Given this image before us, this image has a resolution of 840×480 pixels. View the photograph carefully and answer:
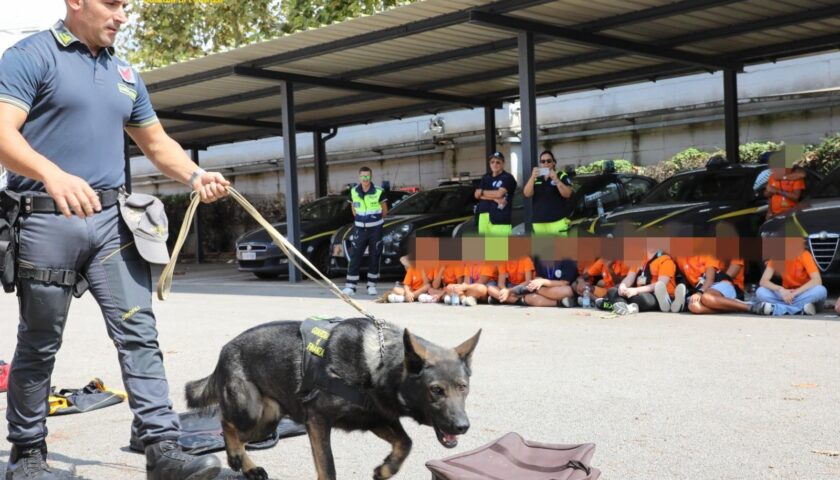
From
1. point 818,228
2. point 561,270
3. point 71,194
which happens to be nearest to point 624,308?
point 561,270

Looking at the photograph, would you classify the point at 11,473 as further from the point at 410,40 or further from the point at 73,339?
the point at 410,40

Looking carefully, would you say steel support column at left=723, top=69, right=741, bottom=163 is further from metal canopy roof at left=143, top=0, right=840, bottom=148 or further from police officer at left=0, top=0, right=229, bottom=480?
police officer at left=0, top=0, right=229, bottom=480

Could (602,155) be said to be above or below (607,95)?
below

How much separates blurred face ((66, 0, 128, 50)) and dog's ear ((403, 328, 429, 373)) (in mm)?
1848

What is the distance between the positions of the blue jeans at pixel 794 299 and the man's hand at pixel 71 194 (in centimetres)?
828

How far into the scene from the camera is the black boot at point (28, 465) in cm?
433

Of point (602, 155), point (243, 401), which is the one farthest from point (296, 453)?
point (602, 155)

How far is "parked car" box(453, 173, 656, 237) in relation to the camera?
48.9 feet

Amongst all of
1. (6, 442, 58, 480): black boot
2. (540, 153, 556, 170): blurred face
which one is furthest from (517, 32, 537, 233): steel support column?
(6, 442, 58, 480): black boot

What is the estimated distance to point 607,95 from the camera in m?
23.4

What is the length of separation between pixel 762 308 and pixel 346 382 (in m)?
7.52

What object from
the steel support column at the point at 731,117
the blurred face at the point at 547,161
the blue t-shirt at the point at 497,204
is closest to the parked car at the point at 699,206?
the blurred face at the point at 547,161

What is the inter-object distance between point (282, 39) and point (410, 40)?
6.64 feet

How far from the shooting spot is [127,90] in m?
4.33
